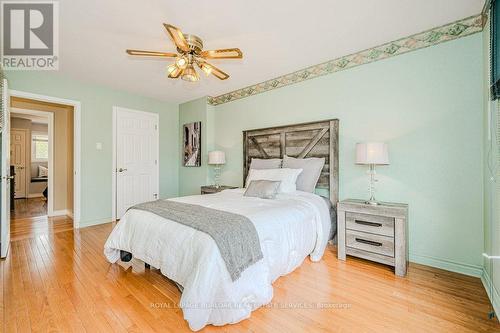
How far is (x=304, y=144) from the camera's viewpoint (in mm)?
3230

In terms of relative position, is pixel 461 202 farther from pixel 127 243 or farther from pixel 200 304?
pixel 127 243

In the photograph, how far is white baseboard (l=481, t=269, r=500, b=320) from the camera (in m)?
1.59

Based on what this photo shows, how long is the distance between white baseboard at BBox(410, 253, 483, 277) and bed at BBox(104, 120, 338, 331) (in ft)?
3.09

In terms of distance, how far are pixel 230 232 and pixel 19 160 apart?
8391 millimetres

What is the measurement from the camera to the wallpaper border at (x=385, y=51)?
85.0 inches

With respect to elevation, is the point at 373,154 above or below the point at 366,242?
above

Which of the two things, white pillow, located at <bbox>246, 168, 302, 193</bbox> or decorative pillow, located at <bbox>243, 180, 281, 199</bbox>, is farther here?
white pillow, located at <bbox>246, 168, 302, 193</bbox>

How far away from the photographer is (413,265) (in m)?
2.37

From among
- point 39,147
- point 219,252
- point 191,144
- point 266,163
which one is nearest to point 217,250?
point 219,252

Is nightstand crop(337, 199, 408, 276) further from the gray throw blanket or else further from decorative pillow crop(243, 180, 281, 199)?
the gray throw blanket

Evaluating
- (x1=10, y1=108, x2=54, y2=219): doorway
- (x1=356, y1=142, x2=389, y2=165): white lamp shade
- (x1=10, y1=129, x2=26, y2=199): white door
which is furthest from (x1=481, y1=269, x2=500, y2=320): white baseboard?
(x1=10, y1=129, x2=26, y2=199): white door

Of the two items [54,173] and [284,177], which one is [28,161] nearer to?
[54,173]

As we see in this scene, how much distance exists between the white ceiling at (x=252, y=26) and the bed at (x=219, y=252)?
1.01 m

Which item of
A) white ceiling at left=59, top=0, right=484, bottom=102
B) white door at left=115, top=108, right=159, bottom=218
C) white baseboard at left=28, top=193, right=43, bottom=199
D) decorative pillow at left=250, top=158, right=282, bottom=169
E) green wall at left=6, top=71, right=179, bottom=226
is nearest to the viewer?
white ceiling at left=59, top=0, right=484, bottom=102
